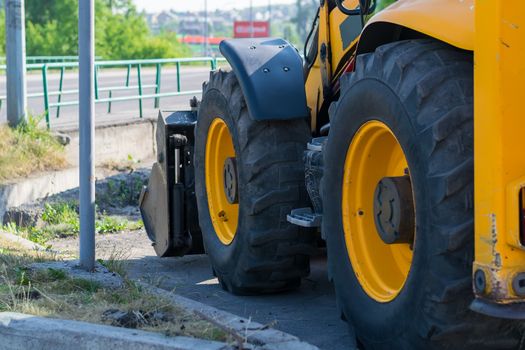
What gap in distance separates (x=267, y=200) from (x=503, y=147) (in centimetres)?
241

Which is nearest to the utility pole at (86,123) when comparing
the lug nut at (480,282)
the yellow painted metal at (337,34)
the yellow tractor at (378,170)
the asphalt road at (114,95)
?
the yellow tractor at (378,170)

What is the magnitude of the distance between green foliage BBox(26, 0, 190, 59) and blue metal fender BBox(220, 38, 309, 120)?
44740mm

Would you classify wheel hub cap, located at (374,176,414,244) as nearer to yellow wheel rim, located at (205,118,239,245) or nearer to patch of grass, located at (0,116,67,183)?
yellow wheel rim, located at (205,118,239,245)

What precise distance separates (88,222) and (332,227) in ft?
6.39

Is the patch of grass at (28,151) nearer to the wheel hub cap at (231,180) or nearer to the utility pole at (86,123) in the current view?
the utility pole at (86,123)

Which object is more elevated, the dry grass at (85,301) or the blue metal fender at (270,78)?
the blue metal fender at (270,78)

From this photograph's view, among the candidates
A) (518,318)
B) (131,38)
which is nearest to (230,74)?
(518,318)

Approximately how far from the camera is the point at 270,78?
619cm

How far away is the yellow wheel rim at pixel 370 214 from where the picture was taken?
15.7ft

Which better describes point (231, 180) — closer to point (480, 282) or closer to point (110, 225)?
point (480, 282)

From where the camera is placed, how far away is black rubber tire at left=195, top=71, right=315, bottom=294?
606 centimetres

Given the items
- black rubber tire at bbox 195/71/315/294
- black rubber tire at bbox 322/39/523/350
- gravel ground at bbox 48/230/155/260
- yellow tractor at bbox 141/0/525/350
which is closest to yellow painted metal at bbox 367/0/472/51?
yellow tractor at bbox 141/0/525/350

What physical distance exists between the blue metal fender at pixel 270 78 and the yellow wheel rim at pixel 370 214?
1236 mm

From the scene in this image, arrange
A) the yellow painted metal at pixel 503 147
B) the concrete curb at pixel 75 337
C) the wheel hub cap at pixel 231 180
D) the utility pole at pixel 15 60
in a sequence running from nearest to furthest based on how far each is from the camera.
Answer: the yellow painted metal at pixel 503 147, the concrete curb at pixel 75 337, the wheel hub cap at pixel 231 180, the utility pole at pixel 15 60
